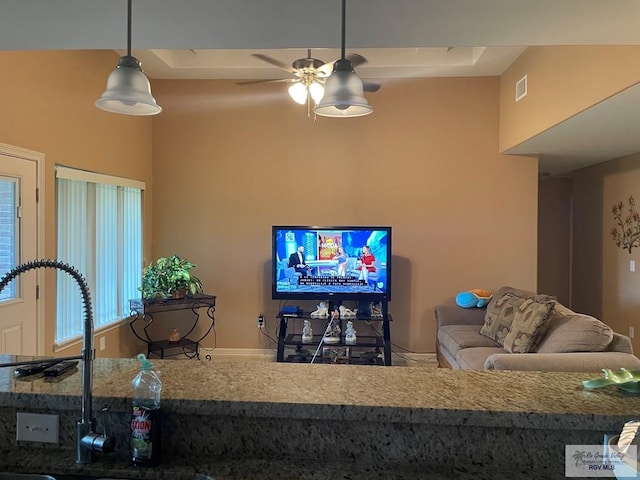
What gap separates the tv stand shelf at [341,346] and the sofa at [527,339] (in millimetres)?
540

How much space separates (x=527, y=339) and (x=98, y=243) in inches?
139

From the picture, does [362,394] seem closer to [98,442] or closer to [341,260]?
[98,442]

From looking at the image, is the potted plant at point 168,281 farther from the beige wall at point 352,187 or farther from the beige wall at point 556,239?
the beige wall at point 556,239

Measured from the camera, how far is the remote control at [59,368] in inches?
52.5

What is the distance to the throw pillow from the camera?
3.20 m

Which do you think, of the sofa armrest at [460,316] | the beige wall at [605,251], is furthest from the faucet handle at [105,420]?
the beige wall at [605,251]

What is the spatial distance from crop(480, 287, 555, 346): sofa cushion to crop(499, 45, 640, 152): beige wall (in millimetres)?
1326

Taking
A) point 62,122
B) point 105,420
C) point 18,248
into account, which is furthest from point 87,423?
point 62,122

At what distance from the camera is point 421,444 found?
3.72ft

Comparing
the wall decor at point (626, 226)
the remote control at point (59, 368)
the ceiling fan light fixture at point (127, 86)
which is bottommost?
the remote control at point (59, 368)

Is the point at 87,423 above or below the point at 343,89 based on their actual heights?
below

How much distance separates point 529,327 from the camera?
3246 millimetres

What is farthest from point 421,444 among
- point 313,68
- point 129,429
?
point 313,68

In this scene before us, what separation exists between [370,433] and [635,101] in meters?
2.78
